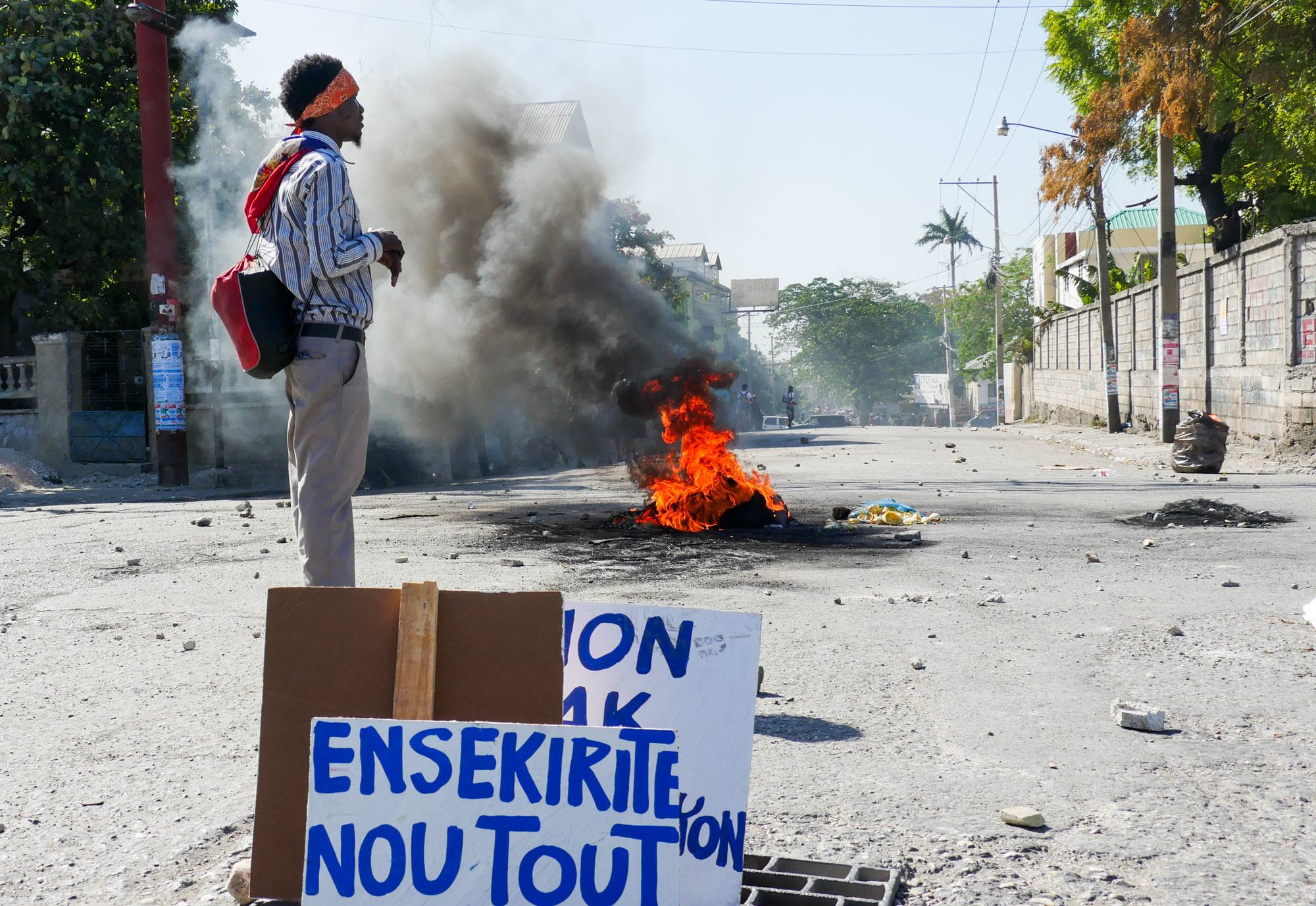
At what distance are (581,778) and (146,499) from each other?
13.2 meters

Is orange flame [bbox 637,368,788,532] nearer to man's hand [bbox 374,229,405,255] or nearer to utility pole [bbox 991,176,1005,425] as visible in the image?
man's hand [bbox 374,229,405,255]

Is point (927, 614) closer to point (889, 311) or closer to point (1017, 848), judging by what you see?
point (1017, 848)

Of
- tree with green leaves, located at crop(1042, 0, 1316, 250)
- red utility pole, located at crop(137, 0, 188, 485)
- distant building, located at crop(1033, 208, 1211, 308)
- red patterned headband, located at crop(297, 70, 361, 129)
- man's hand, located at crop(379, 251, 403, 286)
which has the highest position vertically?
distant building, located at crop(1033, 208, 1211, 308)

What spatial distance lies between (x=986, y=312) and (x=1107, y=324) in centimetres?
4594

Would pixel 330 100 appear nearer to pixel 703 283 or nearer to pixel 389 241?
pixel 389 241

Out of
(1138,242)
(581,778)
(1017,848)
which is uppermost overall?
(1138,242)

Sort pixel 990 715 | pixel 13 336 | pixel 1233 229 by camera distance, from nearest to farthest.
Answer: pixel 990 715, pixel 13 336, pixel 1233 229

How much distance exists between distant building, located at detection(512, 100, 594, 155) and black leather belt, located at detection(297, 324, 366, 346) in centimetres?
1040

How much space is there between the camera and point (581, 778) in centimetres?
212

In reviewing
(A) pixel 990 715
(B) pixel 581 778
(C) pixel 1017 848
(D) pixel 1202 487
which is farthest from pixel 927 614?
(D) pixel 1202 487

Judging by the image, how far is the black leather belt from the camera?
12.0 ft

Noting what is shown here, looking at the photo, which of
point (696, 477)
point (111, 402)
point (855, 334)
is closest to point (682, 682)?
point (696, 477)

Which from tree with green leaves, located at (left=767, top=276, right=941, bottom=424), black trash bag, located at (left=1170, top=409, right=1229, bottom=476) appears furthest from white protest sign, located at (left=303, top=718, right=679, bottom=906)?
tree with green leaves, located at (left=767, top=276, right=941, bottom=424)

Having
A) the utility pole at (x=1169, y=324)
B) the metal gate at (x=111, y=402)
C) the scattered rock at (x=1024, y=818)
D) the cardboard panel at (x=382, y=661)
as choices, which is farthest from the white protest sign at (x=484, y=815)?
the utility pole at (x=1169, y=324)
